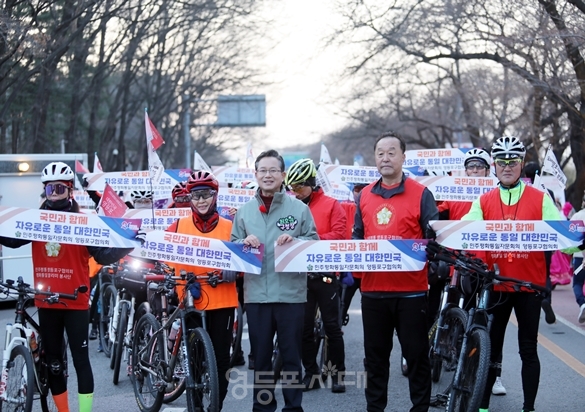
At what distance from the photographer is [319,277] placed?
328 inches

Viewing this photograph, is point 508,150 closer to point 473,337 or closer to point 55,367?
point 473,337

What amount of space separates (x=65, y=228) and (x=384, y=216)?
232cm

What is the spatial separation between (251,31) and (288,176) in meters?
24.9

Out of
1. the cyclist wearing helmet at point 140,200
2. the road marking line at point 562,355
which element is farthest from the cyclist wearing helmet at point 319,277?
the cyclist wearing helmet at point 140,200

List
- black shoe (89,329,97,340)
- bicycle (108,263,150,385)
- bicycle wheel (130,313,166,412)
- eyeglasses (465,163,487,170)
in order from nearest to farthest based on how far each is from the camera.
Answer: bicycle wheel (130,313,166,412), bicycle (108,263,150,385), eyeglasses (465,163,487,170), black shoe (89,329,97,340)

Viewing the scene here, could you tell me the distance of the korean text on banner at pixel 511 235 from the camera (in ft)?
21.8

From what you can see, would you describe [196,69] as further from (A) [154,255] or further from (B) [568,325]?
(A) [154,255]

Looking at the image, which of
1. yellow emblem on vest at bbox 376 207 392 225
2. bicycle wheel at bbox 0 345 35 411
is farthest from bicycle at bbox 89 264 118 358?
yellow emblem on vest at bbox 376 207 392 225

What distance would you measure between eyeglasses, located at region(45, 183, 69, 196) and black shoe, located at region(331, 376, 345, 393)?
320 centimetres

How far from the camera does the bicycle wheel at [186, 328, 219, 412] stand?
21.2 feet

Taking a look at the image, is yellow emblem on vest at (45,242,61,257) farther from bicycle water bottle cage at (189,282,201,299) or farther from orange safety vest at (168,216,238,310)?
bicycle water bottle cage at (189,282,201,299)

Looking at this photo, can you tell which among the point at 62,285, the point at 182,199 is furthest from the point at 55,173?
the point at 182,199

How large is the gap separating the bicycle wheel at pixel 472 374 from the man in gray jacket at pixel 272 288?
3.56 feet

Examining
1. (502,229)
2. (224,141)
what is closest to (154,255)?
(502,229)
